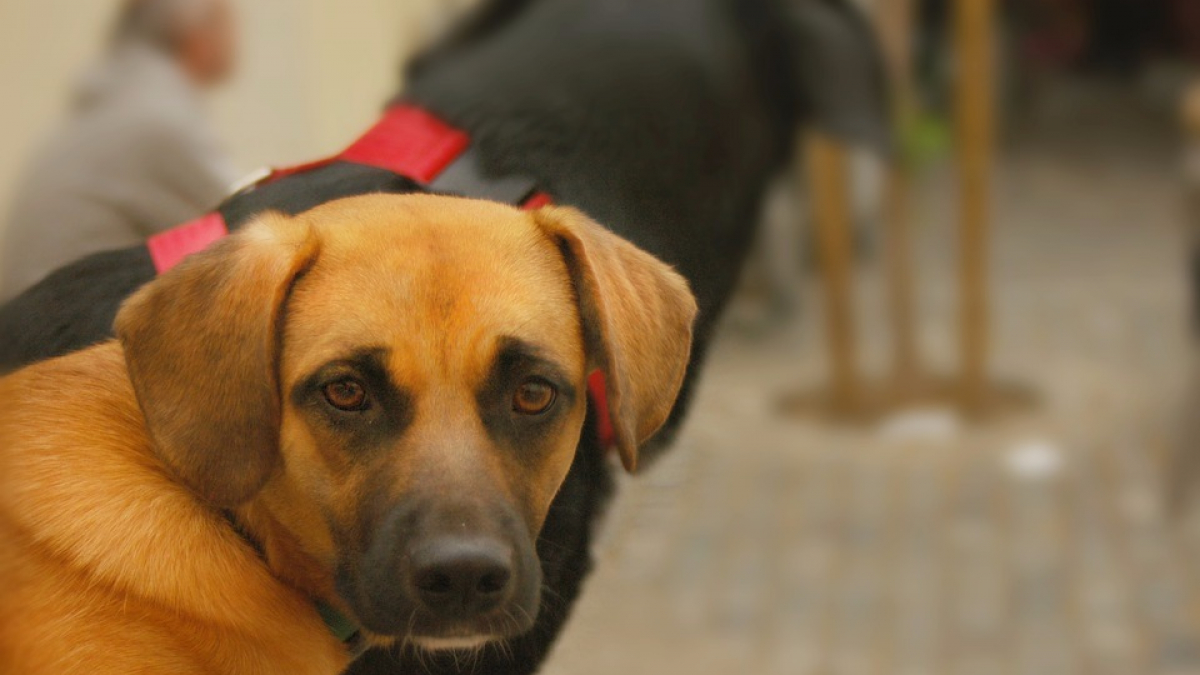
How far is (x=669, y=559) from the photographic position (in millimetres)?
2199

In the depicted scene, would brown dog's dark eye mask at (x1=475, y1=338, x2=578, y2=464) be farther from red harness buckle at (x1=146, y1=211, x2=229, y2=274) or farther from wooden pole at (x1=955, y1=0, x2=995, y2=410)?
wooden pole at (x1=955, y1=0, x2=995, y2=410)

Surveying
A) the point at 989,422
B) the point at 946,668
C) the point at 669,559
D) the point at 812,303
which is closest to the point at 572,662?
the point at 946,668

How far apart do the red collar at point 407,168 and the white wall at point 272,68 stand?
0.02 metres

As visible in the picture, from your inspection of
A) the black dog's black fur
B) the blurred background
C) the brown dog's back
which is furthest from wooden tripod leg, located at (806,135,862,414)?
the brown dog's back

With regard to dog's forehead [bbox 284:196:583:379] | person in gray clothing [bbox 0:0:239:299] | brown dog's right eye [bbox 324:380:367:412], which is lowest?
brown dog's right eye [bbox 324:380:367:412]

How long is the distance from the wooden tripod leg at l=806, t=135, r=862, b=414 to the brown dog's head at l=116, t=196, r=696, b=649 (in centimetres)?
33

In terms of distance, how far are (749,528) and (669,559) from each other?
0.15 meters

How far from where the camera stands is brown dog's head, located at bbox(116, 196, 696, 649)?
391 mm

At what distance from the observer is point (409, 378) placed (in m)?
0.43

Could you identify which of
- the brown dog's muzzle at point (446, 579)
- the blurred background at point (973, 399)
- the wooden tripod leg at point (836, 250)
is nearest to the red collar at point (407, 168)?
the brown dog's muzzle at point (446, 579)

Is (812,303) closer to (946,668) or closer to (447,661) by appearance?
(946,668)

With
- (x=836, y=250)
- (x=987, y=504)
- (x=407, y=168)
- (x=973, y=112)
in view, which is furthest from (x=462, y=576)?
(x=987, y=504)

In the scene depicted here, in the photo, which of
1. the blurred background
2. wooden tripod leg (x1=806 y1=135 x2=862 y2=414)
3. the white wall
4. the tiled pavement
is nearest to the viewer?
the white wall

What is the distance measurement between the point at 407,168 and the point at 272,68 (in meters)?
0.06
